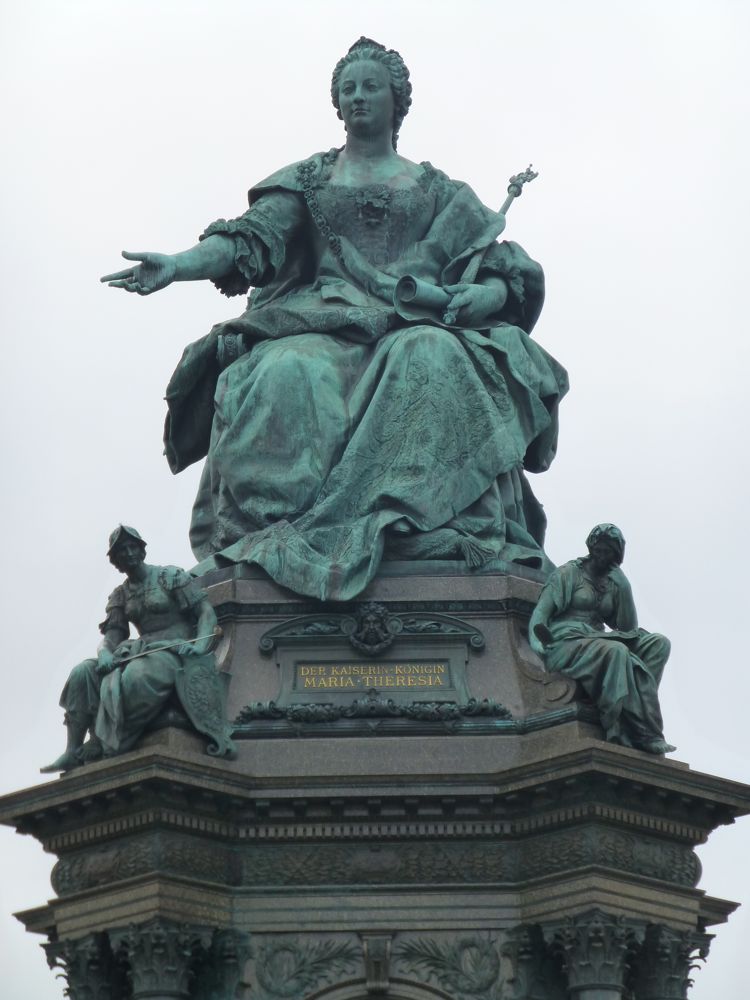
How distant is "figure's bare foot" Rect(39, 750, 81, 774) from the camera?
31.2 meters

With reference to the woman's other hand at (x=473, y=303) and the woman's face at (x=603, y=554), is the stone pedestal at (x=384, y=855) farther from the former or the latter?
the woman's other hand at (x=473, y=303)

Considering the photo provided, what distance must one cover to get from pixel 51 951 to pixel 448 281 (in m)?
9.86

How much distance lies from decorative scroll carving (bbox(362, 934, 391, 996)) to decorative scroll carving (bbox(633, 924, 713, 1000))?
8.58 feet

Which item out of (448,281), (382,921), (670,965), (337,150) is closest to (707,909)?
(670,965)

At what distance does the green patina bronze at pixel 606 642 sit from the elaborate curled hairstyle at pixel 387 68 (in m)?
7.51

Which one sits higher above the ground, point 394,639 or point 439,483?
point 439,483

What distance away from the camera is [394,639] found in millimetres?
31906

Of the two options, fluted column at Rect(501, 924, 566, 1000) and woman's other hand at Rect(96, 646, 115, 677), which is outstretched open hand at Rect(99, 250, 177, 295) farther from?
fluted column at Rect(501, 924, 566, 1000)

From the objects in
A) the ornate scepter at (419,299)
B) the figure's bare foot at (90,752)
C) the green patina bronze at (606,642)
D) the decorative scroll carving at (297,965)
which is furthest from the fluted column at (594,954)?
the ornate scepter at (419,299)

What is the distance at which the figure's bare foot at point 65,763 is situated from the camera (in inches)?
1227

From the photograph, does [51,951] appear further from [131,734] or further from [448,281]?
[448,281]

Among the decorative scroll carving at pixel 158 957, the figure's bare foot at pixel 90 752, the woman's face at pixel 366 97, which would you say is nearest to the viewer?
the decorative scroll carving at pixel 158 957

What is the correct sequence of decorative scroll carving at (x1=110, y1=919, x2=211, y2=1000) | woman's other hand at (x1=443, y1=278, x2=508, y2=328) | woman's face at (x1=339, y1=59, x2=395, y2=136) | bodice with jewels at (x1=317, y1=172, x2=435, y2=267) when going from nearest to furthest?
decorative scroll carving at (x1=110, y1=919, x2=211, y2=1000) < woman's other hand at (x1=443, y1=278, x2=508, y2=328) < bodice with jewels at (x1=317, y1=172, x2=435, y2=267) < woman's face at (x1=339, y1=59, x2=395, y2=136)

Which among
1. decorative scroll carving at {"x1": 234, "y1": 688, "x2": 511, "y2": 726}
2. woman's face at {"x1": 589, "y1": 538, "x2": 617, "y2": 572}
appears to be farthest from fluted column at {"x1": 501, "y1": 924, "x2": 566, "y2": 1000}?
woman's face at {"x1": 589, "y1": 538, "x2": 617, "y2": 572}
